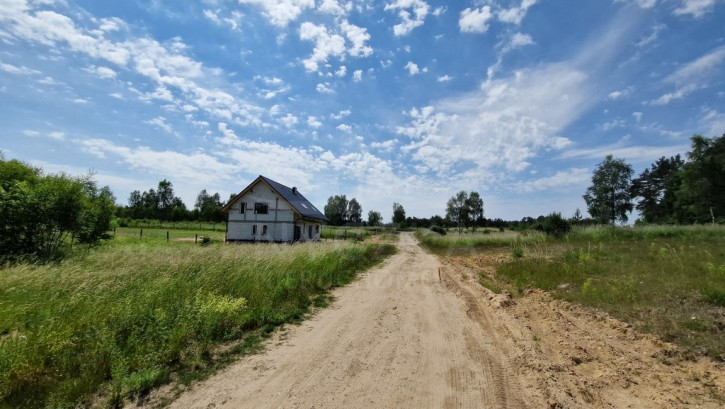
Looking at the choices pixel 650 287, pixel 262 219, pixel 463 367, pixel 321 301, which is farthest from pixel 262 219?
pixel 650 287

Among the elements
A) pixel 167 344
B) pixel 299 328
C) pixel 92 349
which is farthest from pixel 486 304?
pixel 92 349

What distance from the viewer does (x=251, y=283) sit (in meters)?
8.20

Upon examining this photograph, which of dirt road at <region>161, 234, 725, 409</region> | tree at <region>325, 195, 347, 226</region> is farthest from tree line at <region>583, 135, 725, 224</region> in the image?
tree at <region>325, 195, 347, 226</region>

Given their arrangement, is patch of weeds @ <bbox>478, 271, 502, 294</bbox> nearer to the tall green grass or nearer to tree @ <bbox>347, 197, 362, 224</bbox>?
the tall green grass

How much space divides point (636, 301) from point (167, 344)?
9.33 meters

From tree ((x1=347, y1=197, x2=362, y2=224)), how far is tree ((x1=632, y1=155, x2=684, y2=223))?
287ft

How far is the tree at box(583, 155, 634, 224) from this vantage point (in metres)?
48.3

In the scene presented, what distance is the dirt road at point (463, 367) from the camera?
3.56 metres

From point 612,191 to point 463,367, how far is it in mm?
59156

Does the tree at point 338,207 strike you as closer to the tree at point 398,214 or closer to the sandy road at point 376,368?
the tree at point 398,214

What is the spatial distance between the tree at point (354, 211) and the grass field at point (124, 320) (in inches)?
4648

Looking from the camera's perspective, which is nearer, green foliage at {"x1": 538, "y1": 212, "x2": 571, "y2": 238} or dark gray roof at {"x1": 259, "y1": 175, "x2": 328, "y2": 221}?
green foliage at {"x1": 538, "y1": 212, "x2": 571, "y2": 238}

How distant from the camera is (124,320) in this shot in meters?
5.14

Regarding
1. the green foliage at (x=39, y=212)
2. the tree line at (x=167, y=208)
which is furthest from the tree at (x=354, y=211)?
the green foliage at (x=39, y=212)
